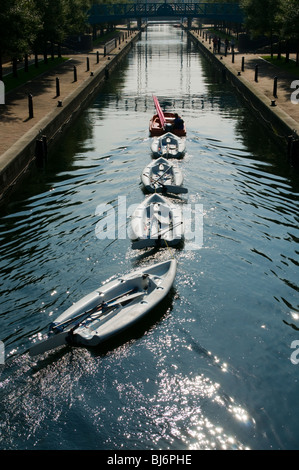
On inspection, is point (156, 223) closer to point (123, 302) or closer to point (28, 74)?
point (123, 302)

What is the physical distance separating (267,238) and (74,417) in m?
9.33

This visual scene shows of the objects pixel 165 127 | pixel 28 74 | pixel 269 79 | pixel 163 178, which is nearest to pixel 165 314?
pixel 163 178

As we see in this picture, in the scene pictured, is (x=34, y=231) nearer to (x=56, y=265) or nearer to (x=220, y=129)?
(x=56, y=265)

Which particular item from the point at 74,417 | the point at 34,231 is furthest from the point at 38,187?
the point at 74,417

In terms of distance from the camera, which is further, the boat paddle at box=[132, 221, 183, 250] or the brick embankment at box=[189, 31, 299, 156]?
the brick embankment at box=[189, 31, 299, 156]

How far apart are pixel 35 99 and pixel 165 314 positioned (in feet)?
76.9

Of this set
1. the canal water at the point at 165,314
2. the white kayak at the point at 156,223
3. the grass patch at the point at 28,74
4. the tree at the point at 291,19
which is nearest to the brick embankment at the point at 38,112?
the grass patch at the point at 28,74

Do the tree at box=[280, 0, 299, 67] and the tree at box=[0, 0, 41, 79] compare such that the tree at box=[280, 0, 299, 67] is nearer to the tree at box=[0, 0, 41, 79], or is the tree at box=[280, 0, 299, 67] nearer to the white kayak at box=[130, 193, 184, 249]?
the tree at box=[0, 0, 41, 79]

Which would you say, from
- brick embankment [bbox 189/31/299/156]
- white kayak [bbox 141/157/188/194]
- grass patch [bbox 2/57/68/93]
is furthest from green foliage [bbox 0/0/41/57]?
white kayak [bbox 141/157/188/194]

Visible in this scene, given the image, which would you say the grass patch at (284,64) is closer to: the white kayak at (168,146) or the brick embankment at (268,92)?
the brick embankment at (268,92)

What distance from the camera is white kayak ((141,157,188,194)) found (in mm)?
20531

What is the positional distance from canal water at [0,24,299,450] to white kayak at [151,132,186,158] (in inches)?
23.5

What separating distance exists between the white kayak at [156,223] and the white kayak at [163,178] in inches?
46.7
